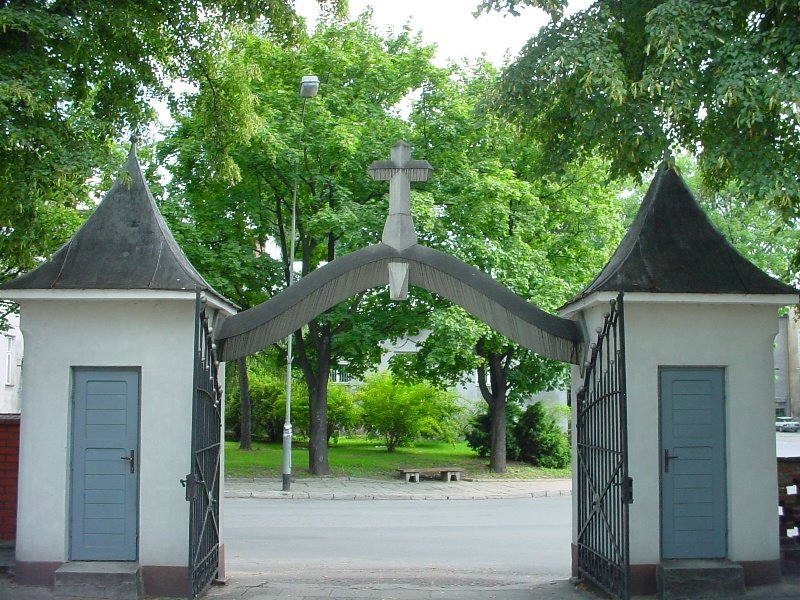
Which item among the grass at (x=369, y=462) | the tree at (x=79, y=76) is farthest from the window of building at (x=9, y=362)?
the tree at (x=79, y=76)

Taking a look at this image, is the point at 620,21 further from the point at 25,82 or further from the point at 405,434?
the point at 405,434

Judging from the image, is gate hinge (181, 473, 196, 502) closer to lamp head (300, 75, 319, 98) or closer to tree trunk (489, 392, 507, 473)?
lamp head (300, 75, 319, 98)

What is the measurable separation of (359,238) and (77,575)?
13.8 m

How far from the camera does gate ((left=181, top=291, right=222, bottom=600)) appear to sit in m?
8.35

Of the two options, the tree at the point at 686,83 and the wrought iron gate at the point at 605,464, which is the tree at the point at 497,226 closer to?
the tree at the point at 686,83

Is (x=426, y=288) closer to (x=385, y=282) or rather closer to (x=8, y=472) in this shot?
(x=385, y=282)

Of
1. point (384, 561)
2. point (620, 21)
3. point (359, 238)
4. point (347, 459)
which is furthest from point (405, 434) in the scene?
point (620, 21)

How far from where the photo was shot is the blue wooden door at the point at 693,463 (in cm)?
962

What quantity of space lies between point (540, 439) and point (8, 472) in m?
21.2

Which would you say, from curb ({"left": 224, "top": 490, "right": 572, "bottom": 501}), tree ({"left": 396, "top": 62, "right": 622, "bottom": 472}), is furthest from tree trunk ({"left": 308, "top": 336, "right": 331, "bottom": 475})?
curb ({"left": 224, "top": 490, "right": 572, "bottom": 501})

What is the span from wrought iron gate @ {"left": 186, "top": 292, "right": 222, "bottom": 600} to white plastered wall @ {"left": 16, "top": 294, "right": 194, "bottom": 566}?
0.27m

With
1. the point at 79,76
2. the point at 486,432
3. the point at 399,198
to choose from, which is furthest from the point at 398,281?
the point at 486,432

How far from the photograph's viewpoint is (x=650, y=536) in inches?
375

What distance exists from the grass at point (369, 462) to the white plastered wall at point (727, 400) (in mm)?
16414
